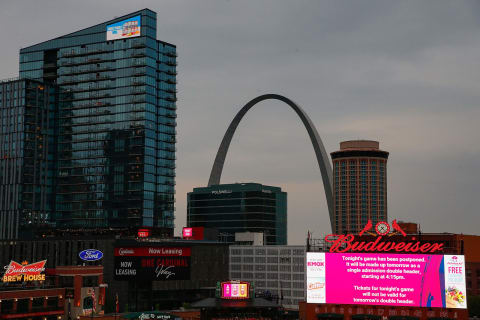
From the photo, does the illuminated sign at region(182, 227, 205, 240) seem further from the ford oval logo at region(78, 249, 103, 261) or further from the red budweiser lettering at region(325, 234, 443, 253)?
the red budweiser lettering at region(325, 234, 443, 253)

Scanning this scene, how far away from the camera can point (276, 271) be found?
7589 inches

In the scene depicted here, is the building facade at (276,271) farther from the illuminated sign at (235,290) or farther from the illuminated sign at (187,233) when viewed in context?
the illuminated sign at (235,290)

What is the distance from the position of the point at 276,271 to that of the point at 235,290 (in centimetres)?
7972

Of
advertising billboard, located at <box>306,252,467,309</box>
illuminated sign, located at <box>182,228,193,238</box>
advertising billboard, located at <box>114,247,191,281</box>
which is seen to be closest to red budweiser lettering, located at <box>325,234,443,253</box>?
advertising billboard, located at <box>306,252,467,309</box>

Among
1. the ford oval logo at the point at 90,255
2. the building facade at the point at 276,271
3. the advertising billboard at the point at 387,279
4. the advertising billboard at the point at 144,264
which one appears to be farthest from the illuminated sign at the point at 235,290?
the building facade at the point at 276,271

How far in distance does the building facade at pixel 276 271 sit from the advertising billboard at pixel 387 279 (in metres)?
81.6

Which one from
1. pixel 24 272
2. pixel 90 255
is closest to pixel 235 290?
pixel 90 255

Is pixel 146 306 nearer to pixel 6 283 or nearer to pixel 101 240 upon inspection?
pixel 101 240

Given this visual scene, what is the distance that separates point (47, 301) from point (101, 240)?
24114 mm

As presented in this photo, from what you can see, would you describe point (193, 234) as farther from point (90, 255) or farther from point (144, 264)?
point (90, 255)

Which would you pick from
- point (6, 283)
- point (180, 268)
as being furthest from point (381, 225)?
point (6, 283)

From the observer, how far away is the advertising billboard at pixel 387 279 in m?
97.8

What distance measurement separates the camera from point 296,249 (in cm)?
18962

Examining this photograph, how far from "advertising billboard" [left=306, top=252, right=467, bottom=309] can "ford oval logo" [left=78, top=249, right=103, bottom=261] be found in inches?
2291
